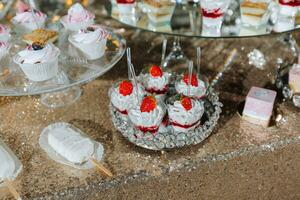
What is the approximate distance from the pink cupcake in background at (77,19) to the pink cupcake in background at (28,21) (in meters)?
0.10

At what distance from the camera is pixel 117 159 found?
1.58 meters

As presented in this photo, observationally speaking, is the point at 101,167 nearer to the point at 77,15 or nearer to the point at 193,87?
the point at 193,87

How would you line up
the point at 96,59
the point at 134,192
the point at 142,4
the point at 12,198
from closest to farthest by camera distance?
1. the point at 12,198
2. the point at 134,192
3. the point at 96,59
4. the point at 142,4

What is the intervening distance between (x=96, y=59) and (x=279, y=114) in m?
0.76

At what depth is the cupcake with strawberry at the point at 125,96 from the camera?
1.54m

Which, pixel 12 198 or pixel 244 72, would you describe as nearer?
pixel 12 198

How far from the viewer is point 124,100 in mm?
1550

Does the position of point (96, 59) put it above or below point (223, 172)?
above

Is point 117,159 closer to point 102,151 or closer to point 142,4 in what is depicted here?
point 102,151

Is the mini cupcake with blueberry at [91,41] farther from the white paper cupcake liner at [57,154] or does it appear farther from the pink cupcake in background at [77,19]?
the white paper cupcake liner at [57,154]

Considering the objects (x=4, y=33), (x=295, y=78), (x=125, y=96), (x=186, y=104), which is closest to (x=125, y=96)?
(x=125, y=96)

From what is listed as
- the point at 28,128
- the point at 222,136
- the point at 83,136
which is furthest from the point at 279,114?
the point at 28,128

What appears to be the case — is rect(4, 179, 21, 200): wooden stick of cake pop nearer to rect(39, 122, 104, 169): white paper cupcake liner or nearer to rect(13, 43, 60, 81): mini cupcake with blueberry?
rect(39, 122, 104, 169): white paper cupcake liner

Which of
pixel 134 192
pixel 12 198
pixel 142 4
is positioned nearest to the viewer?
pixel 12 198
